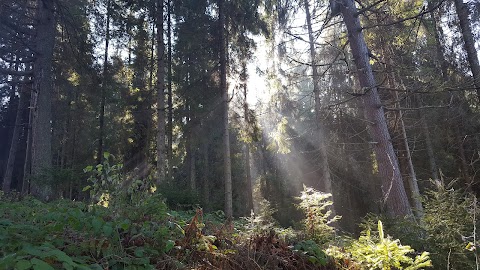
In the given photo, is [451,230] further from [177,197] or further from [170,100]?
[170,100]

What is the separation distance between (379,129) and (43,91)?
1016 centimetres

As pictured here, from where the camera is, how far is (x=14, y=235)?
195cm

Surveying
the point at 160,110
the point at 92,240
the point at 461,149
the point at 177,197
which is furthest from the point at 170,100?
the point at 92,240

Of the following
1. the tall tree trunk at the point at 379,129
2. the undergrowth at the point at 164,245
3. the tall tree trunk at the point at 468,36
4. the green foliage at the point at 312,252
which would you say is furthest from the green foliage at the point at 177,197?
the tall tree trunk at the point at 468,36

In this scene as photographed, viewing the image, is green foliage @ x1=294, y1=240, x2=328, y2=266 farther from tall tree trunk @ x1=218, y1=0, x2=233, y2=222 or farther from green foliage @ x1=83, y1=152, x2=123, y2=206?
tall tree trunk @ x1=218, y1=0, x2=233, y2=222

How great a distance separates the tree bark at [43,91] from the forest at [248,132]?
0.04 meters

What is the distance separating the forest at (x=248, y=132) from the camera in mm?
2738

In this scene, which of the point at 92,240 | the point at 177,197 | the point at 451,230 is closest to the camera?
the point at 92,240

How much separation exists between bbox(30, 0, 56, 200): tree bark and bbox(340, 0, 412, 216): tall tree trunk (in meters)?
8.79

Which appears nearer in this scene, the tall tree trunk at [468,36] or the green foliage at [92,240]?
the green foliage at [92,240]

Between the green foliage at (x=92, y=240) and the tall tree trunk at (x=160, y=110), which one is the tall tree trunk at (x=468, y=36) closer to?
the tall tree trunk at (x=160, y=110)

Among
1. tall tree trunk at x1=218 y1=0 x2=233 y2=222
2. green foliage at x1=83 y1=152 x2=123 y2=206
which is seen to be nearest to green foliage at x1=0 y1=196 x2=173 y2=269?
green foliage at x1=83 y1=152 x2=123 y2=206

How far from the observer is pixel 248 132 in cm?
1377

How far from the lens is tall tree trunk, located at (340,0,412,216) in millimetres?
5254
